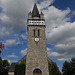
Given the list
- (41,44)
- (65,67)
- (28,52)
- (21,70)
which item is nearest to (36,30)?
(41,44)

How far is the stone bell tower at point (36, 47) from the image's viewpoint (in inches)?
897

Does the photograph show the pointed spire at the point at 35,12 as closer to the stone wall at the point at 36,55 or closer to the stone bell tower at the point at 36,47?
the stone bell tower at the point at 36,47

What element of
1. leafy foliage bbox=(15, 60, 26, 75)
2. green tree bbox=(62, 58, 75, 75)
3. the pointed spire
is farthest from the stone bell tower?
green tree bbox=(62, 58, 75, 75)

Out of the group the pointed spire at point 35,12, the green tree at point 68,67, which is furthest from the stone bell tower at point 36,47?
the green tree at point 68,67

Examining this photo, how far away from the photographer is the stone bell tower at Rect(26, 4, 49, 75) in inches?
897

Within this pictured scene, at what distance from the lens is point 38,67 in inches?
896

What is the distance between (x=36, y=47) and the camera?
954 inches

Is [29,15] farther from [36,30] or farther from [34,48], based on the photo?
[34,48]

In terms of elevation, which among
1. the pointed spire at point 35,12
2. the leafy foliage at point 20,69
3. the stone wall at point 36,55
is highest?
the pointed spire at point 35,12

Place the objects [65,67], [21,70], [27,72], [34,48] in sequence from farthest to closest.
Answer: [65,67]
[21,70]
[34,48]
[27,72]

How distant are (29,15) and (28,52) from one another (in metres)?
10.1

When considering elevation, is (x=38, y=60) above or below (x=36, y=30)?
below

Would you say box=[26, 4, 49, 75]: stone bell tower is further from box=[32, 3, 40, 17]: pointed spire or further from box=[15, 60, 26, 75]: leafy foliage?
box=[15, 60, 26, 75]: leafy foliage

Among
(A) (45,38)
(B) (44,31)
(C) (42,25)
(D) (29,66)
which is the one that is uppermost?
(C) (42,25)
